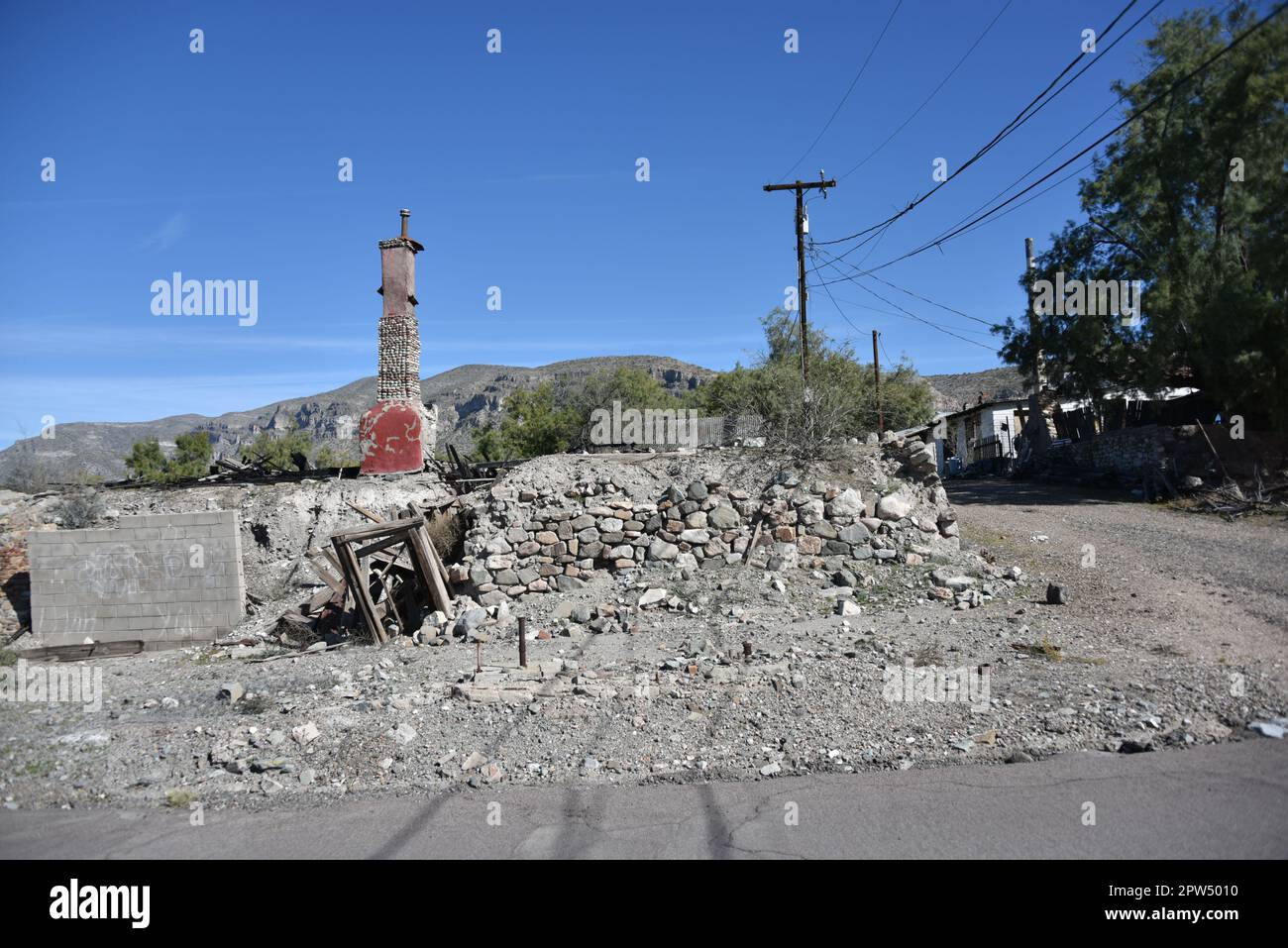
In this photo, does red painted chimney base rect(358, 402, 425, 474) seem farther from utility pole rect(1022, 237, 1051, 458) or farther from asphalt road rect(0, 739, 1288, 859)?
utility pole rect(1022, 237, 1051, 458)

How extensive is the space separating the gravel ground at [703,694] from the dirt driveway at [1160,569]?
60 mm

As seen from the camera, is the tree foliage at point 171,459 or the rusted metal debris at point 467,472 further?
the tree foliage at point 171,459

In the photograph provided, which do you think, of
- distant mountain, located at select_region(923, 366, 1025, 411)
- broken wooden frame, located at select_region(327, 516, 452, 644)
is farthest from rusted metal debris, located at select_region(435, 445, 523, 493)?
distant mountain, located at select_region(923, 366, 1025, 411)

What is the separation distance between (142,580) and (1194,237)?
25860 mm

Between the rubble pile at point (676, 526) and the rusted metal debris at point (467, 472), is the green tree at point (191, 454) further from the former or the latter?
the rubble pile at point (676, 526)

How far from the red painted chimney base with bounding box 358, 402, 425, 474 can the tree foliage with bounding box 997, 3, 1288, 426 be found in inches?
730

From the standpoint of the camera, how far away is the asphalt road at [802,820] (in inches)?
168

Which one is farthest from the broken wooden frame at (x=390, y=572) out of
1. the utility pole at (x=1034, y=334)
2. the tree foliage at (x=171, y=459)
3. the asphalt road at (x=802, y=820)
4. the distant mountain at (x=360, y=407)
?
the distant mountain at (x=360, y=407)

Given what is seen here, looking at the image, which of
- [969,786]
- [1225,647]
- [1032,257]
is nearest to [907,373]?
[1032,257]

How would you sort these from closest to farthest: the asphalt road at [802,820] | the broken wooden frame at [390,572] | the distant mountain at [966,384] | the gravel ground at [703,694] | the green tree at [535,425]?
the asphalt road at [802,820] < the gravel ground at [703,694] < the broken wooden frame at [390,572] < the green tree at [535,425] < the distant mountain at [966,384]

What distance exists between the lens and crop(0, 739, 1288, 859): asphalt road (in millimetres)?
4262

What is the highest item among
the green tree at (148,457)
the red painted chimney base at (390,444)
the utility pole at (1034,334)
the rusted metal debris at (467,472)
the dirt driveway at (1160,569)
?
the utility pole at (1034,334)

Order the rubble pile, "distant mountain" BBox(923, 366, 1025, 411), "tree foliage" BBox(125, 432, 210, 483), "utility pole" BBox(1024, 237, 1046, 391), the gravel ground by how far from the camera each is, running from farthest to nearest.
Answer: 1. "distant mountain" BBox(923, 366, 1025, 411)
2. "tree foliage" BBox(125, 432, 210, 483)
3. "utility pole" BBox(1024, 237, 1046, 391)
4. the rubble pile
5. the gravel ground
